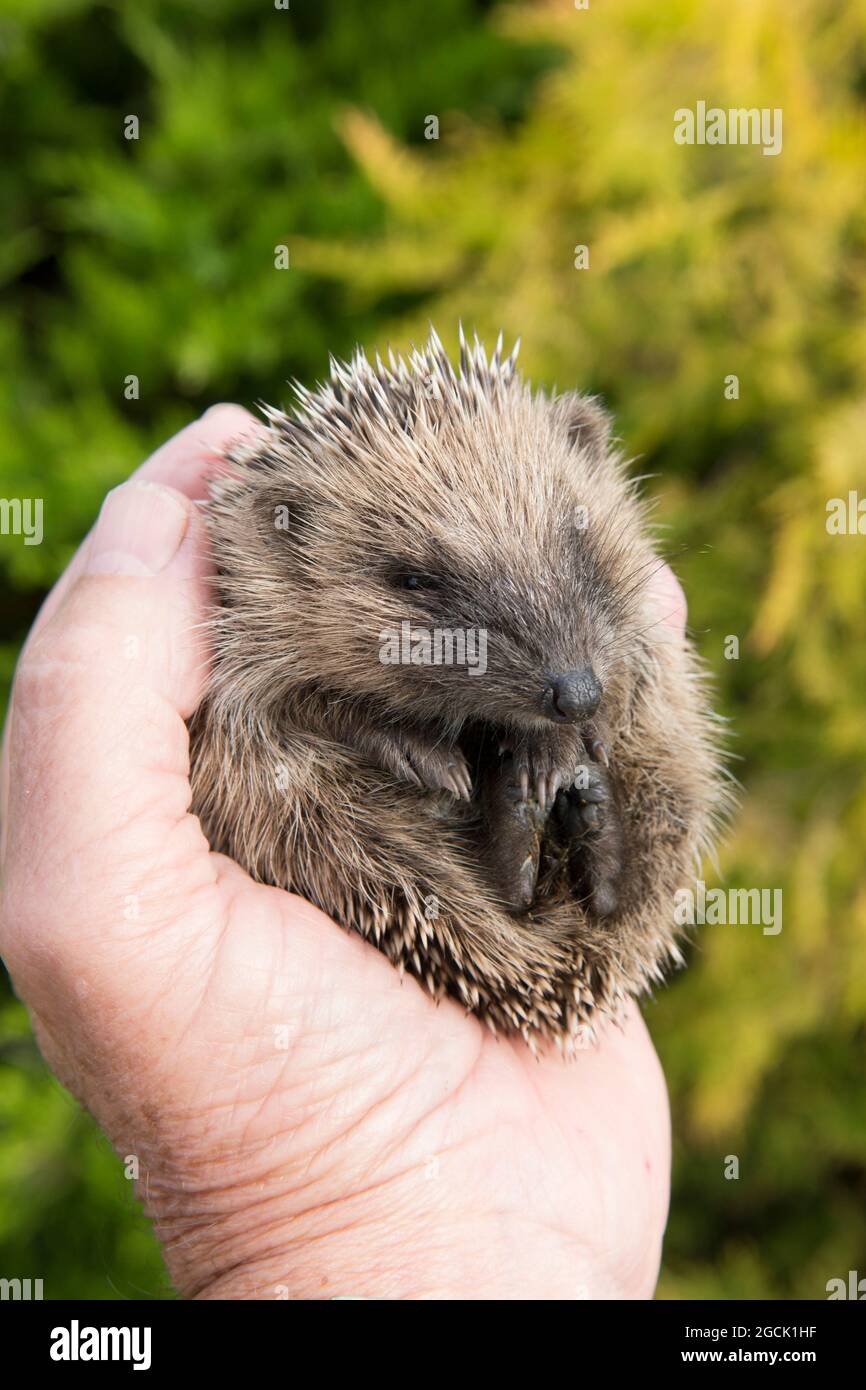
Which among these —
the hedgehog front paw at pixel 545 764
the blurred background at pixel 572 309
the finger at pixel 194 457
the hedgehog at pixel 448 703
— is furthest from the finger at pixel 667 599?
the blurred background at pixel 572 309

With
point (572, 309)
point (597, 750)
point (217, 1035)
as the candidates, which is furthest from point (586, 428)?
point (572, 309)

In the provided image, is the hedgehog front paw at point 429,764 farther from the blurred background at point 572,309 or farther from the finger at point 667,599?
the blurred background at point 572,309

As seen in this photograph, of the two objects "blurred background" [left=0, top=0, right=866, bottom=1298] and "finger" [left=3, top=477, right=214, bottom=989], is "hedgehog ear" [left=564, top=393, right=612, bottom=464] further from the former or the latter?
"blurred background" [left=0, top=0, right=866, bottom=1298]

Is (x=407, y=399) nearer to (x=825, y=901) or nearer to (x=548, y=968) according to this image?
(x=548, y=968)

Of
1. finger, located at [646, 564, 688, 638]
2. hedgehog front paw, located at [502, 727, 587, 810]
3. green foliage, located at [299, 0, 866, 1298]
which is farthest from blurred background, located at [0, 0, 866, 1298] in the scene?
hedgehog front paw, located at [502, 727, 587, 810]
